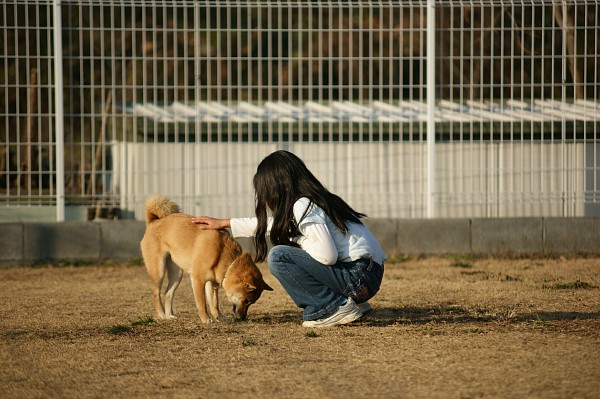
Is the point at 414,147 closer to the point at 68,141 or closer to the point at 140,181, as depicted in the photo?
the point at 140,181

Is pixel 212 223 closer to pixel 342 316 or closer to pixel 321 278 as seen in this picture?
pixel 321 278

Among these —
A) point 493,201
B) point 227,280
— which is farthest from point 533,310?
point 493,201

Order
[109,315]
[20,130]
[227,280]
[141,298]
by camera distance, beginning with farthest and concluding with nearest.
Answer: [20,130] < [141,298] < [109,315] < [227,280]

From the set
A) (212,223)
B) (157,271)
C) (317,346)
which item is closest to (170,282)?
(157,271)

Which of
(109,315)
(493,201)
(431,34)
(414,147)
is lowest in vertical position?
(109,315)

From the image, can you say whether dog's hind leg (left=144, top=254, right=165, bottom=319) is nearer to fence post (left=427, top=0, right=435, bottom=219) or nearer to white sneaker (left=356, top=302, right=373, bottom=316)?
white sneaker (left=356, top=302, right=373, bottom=316)

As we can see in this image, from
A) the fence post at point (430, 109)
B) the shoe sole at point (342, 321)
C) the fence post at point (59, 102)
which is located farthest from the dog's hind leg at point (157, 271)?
the fence post at point (430, 109)

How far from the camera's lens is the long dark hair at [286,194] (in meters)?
5.68

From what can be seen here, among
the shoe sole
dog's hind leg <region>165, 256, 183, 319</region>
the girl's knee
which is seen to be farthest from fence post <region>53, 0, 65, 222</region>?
the shoe sole

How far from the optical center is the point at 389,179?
1050 cm

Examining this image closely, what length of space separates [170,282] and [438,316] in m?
2.12

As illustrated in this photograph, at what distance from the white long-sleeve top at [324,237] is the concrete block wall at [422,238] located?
435 centimetres

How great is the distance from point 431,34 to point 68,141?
14.8 ft

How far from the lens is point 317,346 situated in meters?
5.32
